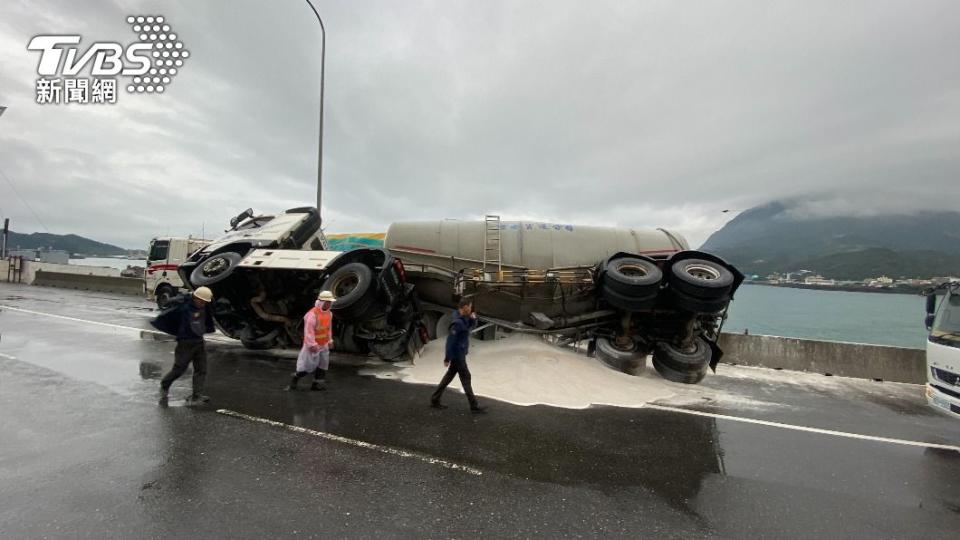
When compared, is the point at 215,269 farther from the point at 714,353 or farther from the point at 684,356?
the point at 714,353

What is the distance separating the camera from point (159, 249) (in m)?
18.9

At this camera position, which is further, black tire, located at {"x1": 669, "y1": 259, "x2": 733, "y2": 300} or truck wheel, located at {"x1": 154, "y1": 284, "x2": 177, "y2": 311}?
truck wheel, located at {"x1": 154, "y1": 284, "x2": 177, "y2": 311}

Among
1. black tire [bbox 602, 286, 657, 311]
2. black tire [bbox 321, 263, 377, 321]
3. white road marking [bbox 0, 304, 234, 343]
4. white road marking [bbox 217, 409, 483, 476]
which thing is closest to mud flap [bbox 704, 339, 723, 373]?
black tire [bbox 602, 286, 657, 311]

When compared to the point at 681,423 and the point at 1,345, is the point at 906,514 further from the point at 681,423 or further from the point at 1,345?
the point at 1,345

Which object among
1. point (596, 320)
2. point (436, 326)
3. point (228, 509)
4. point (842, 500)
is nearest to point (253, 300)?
point (436, 326)

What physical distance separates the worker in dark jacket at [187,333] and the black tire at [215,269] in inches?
104

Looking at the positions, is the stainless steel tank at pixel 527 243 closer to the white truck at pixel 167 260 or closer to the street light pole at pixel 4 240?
the white truck at pixel 167 260

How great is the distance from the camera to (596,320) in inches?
402

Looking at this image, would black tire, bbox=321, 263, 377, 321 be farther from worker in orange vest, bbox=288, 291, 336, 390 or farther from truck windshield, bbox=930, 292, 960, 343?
truck windshield, bbox=930, 292, 960, 343

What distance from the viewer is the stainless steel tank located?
34.6ft

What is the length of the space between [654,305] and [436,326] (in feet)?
16.3

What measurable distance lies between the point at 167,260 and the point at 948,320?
75.7 feet

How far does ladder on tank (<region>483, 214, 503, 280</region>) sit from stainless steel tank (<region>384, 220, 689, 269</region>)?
8 cm

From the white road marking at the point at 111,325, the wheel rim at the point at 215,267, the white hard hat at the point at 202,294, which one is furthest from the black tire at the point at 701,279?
the white road marking at the point at 111,325
